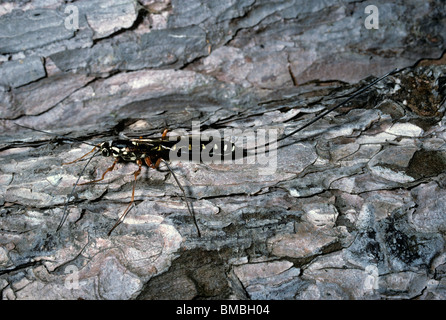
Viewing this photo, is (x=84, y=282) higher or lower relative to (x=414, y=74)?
lower

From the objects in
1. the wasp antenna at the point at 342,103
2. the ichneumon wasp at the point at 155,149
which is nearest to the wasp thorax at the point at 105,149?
the ichneumon wasp at the point at 155,149

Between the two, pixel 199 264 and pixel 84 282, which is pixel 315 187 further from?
pixel 84 282

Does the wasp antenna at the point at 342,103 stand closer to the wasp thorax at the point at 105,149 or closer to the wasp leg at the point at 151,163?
the wasp leg at the point at 151,163

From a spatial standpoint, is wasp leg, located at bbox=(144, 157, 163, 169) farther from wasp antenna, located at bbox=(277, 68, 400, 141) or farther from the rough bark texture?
wasp antenna, located at bbox=(277, 68, 400, 141)

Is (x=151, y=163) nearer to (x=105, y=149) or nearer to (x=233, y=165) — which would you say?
(x=105, y=149)

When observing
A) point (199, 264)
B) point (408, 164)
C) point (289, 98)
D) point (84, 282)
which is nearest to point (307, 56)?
point (289, 98)

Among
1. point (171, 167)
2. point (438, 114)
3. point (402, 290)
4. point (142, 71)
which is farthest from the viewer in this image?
point (171, 167)

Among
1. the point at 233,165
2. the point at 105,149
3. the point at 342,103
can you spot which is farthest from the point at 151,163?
the point at 342,103

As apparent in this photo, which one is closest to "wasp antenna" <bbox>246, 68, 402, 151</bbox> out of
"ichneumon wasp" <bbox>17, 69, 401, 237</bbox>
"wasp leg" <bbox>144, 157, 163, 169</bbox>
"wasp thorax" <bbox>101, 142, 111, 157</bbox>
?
"ichneumon wasp" <bbox>17, 69, 401, 237</bbox>
